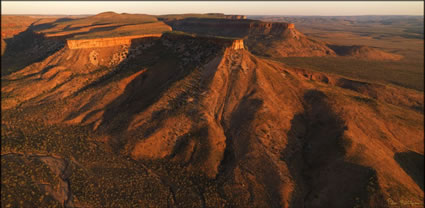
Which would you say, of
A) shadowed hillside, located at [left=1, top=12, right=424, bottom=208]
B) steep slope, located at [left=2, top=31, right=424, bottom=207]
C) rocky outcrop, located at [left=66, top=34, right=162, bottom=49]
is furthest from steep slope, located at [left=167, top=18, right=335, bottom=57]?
rocky outcrop, located at [left=66, top=34, right=162, bottom=49]

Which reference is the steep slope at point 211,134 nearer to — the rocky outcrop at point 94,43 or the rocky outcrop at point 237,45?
the rocky outcrop at point 237,45

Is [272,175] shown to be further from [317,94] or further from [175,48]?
[175,48]

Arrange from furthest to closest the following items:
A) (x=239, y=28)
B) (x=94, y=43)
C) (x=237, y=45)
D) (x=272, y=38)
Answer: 1. (x=239, y=28)
2. (x=272, y=38)
3. (x=94, y=43)
4. (x=237, y=45)

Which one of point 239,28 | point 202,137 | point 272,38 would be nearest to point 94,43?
point 202,137

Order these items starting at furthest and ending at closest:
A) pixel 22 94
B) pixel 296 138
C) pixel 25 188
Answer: pixel 22 94 < pixel 296 138 < pixel 25 188

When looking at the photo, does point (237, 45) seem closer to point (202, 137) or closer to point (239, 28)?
point (202, 137)

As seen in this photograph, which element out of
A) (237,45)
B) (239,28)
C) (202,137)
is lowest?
(202,137)

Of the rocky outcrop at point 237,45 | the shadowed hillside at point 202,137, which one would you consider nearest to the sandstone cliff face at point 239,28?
the shadowed hillside at point 202,137

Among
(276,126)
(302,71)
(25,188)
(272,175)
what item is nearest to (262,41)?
(302,71)

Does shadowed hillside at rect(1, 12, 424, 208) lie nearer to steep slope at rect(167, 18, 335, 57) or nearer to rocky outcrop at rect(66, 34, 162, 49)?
rocky outcrop at rect(66, 34, 162, 49)
